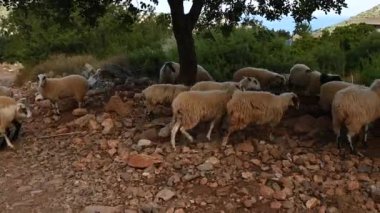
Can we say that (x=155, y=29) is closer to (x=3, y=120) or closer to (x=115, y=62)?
(x=115, y=62)

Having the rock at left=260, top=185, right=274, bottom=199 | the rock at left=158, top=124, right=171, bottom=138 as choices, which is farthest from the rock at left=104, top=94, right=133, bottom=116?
the rock at left=260, top=185, right=274, bottom=199

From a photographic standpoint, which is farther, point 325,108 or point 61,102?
point 61,102

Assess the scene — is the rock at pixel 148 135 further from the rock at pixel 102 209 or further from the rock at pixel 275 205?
the rock at pixel 275 205

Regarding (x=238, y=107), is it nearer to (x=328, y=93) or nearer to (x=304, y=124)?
(x=304, y=124)

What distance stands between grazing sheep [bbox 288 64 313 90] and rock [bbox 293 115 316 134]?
11.0 ft

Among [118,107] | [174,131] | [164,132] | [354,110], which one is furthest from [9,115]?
[354,110]

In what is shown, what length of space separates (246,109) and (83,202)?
276 centimetres

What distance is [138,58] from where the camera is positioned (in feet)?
53.7

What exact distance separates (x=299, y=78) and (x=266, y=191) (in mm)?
6059

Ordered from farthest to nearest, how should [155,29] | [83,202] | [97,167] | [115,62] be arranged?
[155,29]
[115,62]
[97,167]
[83,202]

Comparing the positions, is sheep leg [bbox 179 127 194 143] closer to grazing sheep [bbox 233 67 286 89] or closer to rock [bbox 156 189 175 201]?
rock [bbox 156 189 175 201]

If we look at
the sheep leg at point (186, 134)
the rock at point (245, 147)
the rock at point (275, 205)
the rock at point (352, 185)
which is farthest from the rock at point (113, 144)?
the rock at point (352, 185)

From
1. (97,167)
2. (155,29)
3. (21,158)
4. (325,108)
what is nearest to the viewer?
(97,167)

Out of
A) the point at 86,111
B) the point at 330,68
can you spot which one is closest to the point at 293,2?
the point at 86,111
